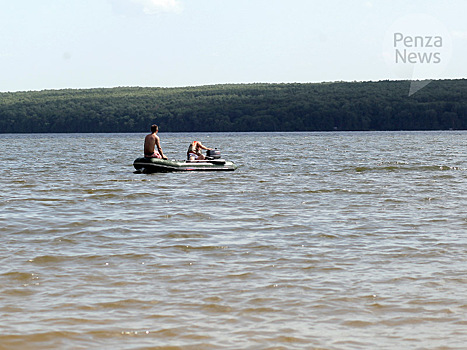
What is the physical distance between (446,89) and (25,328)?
168633 mm

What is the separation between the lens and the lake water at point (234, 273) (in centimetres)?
550

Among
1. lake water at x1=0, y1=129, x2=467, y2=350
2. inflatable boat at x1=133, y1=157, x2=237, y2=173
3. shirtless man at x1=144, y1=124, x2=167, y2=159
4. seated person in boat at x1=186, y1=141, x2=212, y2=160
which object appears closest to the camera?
lake water at x1=0, y1=129, x2=467, y2=350

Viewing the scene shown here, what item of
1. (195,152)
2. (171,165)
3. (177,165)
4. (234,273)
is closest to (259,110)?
(195,152)

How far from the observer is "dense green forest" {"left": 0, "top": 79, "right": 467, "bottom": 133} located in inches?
5856

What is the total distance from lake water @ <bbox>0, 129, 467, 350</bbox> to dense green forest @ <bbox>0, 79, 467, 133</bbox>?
136 metres

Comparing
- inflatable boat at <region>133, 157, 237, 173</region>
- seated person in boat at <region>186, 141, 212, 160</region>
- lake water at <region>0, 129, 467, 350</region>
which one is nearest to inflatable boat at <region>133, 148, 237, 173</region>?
inflatable boat at <region>133, 157, 237, 173</region>

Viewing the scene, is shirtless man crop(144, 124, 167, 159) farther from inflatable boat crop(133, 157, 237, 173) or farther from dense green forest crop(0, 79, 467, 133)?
dense green forest crop(0, 79, 467, 133)

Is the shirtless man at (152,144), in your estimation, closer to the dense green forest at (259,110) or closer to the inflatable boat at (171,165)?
the inflatable boat at (171,165)

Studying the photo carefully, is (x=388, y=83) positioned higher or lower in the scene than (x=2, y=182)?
higher

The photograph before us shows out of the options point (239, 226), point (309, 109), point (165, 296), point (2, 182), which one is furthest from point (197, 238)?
point (309, 109)

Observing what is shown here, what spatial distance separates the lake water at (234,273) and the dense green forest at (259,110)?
136346 mm

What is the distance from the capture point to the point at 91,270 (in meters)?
7.70

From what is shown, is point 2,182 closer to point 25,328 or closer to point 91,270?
point 91,270

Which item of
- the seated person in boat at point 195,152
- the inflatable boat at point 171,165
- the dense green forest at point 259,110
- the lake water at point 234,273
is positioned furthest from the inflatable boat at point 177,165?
the dense green forest at point 259,110
